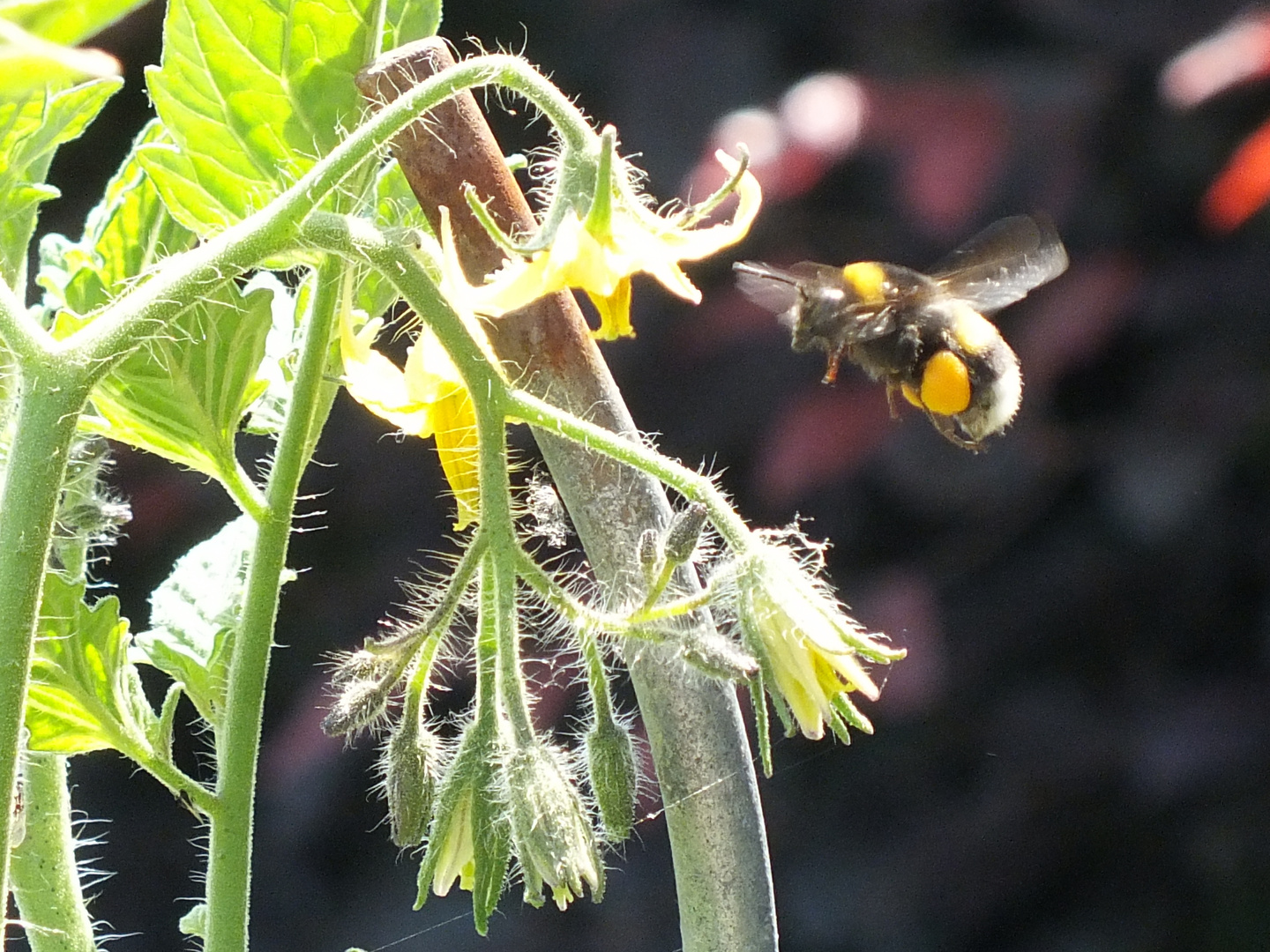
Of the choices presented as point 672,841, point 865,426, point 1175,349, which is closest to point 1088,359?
point 1175,349

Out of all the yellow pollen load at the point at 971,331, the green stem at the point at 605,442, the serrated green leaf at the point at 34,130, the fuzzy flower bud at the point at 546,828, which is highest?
the yellow pollen load at the point at 971,331

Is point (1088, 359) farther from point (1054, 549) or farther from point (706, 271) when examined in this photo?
point (706, 271)

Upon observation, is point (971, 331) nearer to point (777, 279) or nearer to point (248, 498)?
point (777, 279)

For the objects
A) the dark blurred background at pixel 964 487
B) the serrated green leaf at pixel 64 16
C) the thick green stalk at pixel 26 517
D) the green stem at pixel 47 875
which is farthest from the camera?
the dark blurred background at pixel 964 487

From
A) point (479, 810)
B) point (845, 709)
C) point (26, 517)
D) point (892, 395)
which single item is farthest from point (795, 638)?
point (892, 395)

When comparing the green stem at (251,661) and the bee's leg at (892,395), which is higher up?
the bee's leg at (892,395)

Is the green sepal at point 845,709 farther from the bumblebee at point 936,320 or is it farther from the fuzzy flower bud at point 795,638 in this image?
the bumblebee at point 936,320

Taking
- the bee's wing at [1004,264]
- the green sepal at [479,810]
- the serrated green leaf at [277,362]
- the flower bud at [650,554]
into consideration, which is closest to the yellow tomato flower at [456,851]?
the green sepal at [479,810]
